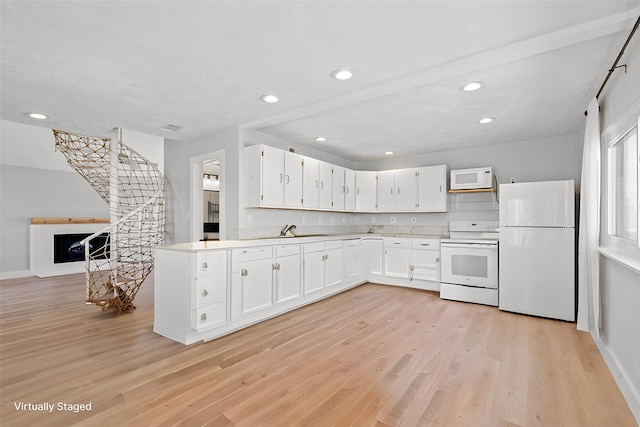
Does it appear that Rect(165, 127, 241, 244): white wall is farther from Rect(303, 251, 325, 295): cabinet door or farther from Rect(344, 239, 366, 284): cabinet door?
Rect(344, 239, 366, 284): cabinet door

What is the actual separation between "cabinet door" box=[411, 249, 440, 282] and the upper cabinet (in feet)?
2.57

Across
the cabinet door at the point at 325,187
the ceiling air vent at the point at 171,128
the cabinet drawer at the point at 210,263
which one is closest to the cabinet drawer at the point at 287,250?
the cabinet drawer at the point at 210,263

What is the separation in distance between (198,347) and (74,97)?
2727 mm

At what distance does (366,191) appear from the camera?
5.78m

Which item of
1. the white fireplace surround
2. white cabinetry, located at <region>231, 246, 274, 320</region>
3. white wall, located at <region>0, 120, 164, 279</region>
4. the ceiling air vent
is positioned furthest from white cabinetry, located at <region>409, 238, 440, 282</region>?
the white fireplace surround

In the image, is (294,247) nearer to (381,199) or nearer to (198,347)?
(198,347)

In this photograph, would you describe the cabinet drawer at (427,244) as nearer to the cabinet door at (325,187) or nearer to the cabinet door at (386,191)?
the cabinet door at (386,191)

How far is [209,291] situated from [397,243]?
327 cm

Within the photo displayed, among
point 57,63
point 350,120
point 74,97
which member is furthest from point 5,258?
point 350,120

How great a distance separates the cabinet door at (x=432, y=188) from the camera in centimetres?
511

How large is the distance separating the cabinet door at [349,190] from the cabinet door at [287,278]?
6.08ft

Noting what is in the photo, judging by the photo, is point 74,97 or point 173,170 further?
point 173,170

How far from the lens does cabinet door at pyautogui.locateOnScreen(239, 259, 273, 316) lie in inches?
131

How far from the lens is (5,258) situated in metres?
6.07
